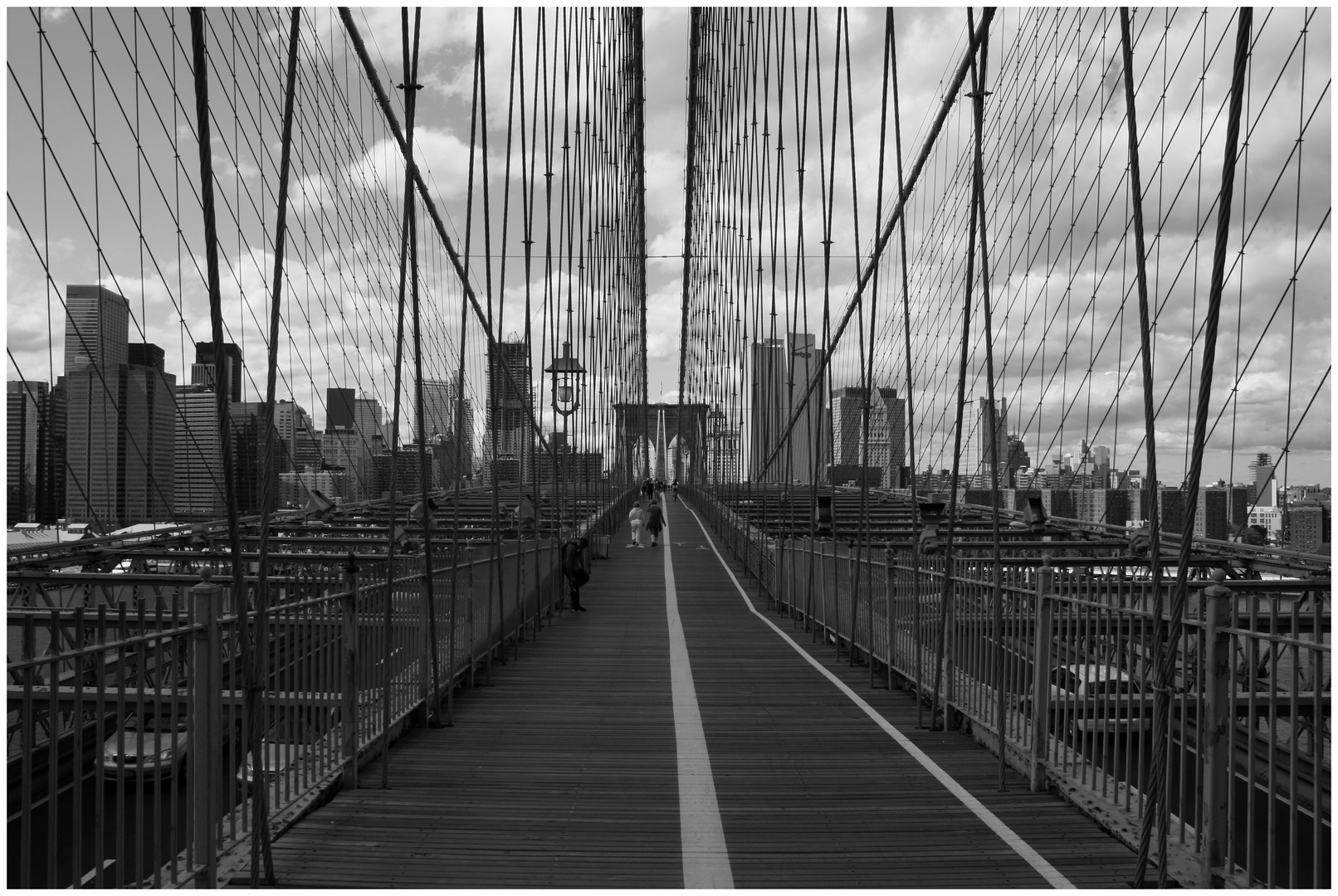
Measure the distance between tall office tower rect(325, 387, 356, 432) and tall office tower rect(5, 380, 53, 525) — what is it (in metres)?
8.98

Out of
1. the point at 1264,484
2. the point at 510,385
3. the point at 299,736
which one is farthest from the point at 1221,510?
the point at 299,736

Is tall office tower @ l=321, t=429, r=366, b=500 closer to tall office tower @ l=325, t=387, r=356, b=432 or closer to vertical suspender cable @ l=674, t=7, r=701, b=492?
tall office tower @ l=325, t=387, r=356, b=432

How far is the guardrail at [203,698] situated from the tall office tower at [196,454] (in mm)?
4363

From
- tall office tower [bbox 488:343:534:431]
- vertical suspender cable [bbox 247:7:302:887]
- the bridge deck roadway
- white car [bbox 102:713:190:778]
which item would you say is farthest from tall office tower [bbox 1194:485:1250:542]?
white car [bbox 102:713:190:778]

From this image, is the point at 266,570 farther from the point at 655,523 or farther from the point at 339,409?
the point at 655,523

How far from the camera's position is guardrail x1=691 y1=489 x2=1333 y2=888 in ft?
10.6

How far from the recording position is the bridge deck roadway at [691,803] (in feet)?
13.1

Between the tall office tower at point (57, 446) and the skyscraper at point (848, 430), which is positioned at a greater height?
the skyscraper at point (848, 430)

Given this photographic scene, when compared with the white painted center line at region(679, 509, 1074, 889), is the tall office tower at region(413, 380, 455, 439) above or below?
above

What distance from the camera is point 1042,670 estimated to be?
16.3 feet

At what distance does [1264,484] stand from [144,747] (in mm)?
10925

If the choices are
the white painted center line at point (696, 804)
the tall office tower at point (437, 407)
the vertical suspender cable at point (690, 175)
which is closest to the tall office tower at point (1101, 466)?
the white painted center line at point (696, 804)

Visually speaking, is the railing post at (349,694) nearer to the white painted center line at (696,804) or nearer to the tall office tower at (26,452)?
the white painted center line at (696,804)

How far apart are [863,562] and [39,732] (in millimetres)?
6907
